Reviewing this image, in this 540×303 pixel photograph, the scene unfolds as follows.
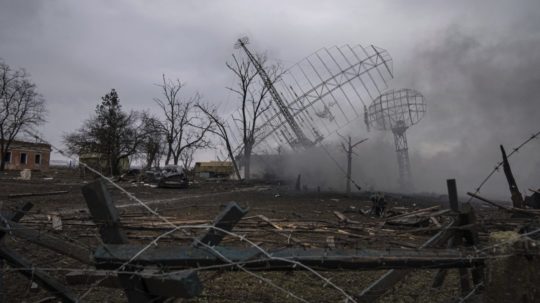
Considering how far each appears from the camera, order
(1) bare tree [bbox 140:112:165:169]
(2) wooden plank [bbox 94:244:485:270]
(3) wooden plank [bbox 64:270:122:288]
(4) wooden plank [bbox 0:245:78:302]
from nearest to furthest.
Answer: (2) wooden plank [bbox 94:244:485:270]
(3) wooden plank [bbox 64:270:122:288]
(4) wooden plank [bbox 0:245:78:302]
(1) bare tree [bbox 140:112:165:169]

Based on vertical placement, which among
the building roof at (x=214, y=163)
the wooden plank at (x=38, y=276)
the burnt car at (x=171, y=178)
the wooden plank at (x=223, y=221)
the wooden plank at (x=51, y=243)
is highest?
the building roof at (x=214, y=163)

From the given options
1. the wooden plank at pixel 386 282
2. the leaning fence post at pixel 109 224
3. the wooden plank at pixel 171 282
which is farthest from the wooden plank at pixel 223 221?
the wooden plank at pixel 386 282

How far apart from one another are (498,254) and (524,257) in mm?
159

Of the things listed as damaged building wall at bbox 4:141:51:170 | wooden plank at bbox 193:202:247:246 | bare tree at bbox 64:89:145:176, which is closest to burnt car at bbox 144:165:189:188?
bare tree at bbox 64:89:145:176

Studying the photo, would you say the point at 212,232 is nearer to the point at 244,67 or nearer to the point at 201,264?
the point at 201,264

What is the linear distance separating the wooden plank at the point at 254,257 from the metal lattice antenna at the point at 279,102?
38769mm

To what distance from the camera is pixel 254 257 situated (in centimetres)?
263

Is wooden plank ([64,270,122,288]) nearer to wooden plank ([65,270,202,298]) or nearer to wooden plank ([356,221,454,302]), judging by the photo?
wooden plank ([65,270,202,298])

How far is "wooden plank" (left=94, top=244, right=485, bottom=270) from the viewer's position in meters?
2.62

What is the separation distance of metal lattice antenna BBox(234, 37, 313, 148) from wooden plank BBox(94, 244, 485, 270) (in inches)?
1526

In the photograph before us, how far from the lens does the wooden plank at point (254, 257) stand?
2621 millimetres

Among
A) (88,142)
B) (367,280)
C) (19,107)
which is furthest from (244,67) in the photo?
(367,280)

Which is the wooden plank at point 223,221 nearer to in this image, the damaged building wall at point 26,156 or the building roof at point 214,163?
the building roof at point 214,163

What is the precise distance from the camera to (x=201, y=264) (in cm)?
264
